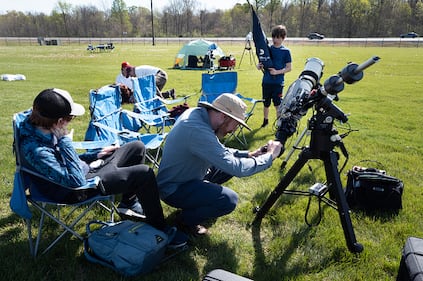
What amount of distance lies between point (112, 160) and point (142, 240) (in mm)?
879

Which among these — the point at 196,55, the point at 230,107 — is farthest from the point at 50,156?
the point at 196,55

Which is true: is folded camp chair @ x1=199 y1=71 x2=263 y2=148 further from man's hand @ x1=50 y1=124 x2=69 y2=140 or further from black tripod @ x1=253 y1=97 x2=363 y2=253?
man's hand @ x1=50 y1=124 x2=69 y2=140

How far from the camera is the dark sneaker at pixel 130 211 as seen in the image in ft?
10.1

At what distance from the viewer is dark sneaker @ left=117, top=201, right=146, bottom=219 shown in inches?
121

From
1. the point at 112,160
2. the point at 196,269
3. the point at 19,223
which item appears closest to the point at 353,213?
the point at 196,269

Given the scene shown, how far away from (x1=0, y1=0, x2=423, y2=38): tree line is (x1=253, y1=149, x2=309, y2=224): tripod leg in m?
64.6

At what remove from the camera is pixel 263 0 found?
205 feet

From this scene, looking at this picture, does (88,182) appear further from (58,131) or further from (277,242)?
(277,242)

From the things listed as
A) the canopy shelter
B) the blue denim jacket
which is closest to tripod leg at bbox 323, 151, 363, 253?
the blue denim jacket

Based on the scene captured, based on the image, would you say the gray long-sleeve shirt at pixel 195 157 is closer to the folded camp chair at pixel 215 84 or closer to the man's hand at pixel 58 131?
the man's hand at pixel 58 131

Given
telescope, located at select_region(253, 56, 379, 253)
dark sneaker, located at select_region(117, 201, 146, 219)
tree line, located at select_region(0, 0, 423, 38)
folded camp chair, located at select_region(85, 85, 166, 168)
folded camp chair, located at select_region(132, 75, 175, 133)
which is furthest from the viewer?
tree line, located at select_region(0, 0, 423, 38)

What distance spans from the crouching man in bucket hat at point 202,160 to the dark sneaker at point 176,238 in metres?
0.12

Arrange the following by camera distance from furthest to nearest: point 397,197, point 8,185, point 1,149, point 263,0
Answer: point 263,0 → point 1,149 → point 8,185 → point 397,197

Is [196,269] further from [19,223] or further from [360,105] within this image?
[360,105]
